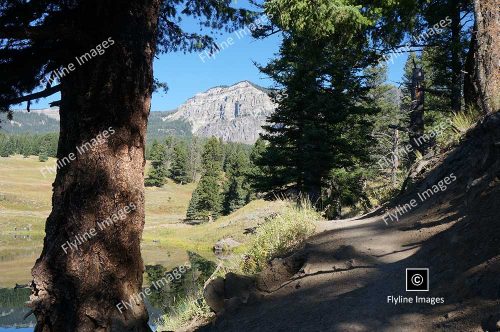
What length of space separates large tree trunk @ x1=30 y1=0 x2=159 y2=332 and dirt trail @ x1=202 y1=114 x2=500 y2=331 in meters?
A: 1.50

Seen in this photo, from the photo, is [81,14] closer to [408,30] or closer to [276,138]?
[408,30]

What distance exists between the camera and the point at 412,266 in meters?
4.28

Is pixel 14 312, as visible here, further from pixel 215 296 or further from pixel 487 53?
pixel 487 53

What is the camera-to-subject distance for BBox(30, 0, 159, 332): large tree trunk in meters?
3.77

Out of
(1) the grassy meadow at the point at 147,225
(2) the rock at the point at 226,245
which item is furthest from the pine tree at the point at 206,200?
(2) the rock at the point at 226,245

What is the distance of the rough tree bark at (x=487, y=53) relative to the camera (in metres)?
7.07

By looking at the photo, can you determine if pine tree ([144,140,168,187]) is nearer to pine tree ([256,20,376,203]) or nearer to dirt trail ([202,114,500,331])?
pine tree ([256,20,376,203])

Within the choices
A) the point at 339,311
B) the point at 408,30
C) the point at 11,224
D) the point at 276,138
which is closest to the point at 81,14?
the point at 339,311

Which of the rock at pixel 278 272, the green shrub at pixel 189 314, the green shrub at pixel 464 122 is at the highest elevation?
the green shrub at pixel 464 122

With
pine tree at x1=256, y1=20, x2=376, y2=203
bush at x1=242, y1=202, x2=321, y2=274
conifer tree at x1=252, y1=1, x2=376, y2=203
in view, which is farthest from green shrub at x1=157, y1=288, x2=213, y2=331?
pine tree at x1=256, y1=20, x2=376, y2=203

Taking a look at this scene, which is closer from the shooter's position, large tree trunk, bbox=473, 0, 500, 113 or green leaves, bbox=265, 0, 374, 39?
large tree trunk, bbox=473, 0, 500, 113

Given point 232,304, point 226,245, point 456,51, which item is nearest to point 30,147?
point 226,245

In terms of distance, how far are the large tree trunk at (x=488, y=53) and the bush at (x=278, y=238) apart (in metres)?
3.84

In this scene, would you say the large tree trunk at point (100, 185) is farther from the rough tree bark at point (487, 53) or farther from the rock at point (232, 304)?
the rough tree bark at point (487, 53)
